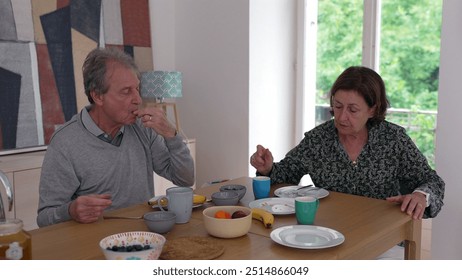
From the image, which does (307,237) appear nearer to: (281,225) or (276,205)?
(281,225)

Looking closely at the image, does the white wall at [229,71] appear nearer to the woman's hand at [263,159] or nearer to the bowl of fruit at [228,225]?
the woman's hand at [263,159]

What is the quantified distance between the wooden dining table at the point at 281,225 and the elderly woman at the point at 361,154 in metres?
0.23

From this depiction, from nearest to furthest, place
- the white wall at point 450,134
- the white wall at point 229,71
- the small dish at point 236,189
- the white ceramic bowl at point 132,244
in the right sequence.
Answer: the white ceramic bowl at point 132,244 → the small dish at point 236,189 → the white wall at point 450,134 → the white wall at point 229,71

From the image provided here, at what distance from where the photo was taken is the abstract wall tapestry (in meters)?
2.99

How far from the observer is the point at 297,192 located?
1.84 meters

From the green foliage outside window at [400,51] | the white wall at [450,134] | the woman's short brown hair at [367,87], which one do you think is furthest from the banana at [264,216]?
the green foliage outside window at [400,51]

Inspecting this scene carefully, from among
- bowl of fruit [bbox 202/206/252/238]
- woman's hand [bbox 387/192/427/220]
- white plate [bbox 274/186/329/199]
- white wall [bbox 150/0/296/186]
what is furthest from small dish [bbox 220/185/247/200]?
white wall [bbox 150/0/296/186]

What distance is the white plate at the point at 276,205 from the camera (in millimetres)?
1571

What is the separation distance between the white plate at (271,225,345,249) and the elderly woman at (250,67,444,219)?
25.1 inches

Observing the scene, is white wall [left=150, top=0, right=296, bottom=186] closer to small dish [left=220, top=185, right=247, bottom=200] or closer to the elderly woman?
the elderly woman

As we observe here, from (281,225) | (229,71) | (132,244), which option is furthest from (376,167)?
(229,71)
